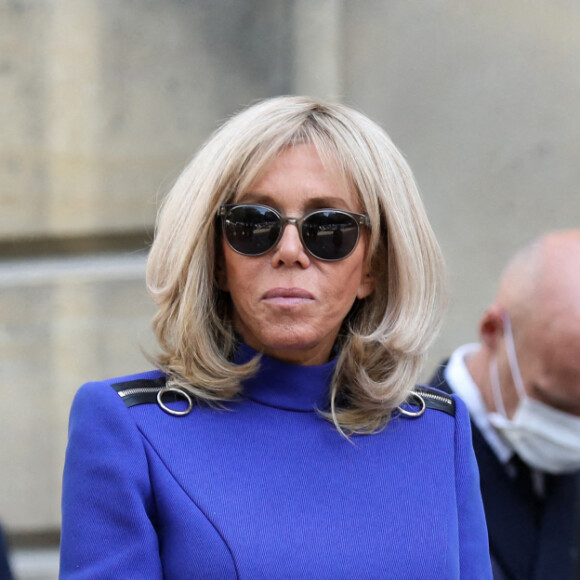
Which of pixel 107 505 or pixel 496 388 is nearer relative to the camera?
pixel 107 505

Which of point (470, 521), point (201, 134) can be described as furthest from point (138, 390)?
point (201, 134)

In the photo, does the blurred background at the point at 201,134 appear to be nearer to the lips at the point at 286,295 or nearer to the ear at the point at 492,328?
the ear at the point at 492,328

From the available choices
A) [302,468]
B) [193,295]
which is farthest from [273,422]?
[193,295]

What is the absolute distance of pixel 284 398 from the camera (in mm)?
1981

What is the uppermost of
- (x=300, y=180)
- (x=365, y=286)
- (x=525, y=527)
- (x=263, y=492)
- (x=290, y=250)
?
(x=300, y=180)

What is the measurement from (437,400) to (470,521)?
0.28 metres

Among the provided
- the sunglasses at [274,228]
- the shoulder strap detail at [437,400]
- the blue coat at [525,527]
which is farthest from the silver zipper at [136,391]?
the blue coat at [525,527]

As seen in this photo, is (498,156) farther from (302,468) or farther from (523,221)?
(302,468)

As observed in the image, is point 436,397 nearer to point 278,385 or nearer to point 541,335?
point 278,385

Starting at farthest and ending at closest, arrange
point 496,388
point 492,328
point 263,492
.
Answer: point 492,328, point 496,388, point 263,492

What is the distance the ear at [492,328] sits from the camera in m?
3.24

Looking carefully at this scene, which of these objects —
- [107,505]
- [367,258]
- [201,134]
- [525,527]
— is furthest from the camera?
[201,134]

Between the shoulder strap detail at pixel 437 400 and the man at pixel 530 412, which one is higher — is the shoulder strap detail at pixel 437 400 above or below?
above

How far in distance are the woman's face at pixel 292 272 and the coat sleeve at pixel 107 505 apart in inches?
13.2
